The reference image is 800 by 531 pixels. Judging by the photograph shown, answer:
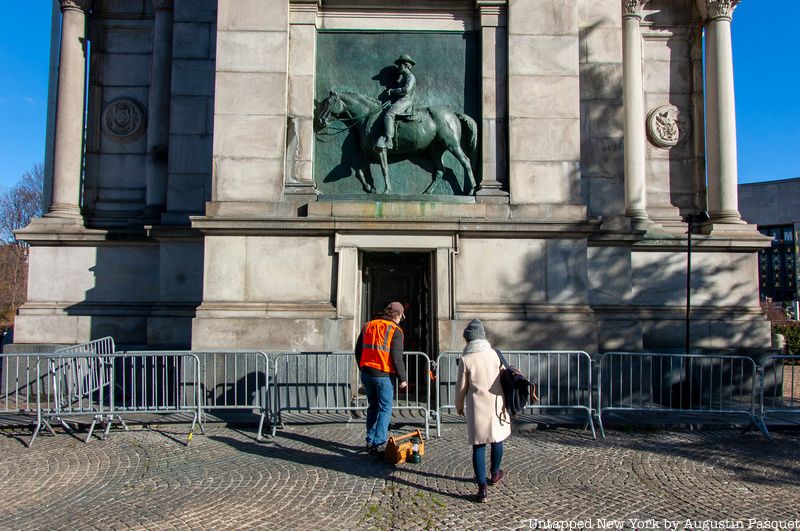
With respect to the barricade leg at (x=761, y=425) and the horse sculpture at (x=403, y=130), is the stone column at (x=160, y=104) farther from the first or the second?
the barricade leg at (x=761, y=425)

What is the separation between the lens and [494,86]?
11070 mm

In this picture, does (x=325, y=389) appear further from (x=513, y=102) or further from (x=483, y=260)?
(x=513, y=102)

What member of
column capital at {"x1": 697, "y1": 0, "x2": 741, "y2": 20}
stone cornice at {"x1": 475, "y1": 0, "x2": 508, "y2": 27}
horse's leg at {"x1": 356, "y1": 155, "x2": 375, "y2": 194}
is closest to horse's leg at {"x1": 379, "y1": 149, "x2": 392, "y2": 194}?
horse's leg at {"x1": 356, "y1": 155, "x2": 375, "y2": 194}

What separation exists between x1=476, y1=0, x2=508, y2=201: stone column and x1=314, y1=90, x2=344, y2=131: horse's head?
2650 mm

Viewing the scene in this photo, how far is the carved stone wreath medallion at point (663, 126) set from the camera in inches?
548

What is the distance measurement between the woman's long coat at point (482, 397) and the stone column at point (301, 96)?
581 cm

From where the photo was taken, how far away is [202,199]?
41.3 ft

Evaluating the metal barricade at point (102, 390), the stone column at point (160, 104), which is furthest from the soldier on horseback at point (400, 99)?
the stone column at point (160, 104)

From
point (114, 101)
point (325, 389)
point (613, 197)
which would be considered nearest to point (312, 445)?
point (325, 389)

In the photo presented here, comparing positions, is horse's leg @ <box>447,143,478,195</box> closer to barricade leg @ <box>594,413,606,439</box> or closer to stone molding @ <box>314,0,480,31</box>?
stone molding @ <box>314,0,480,31</box>

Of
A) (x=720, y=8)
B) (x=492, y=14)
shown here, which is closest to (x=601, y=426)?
(x=492, y=14)

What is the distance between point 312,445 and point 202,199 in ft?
22.2

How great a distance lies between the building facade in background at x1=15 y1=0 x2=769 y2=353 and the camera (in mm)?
10414

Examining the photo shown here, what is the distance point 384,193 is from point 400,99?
1.72 m
